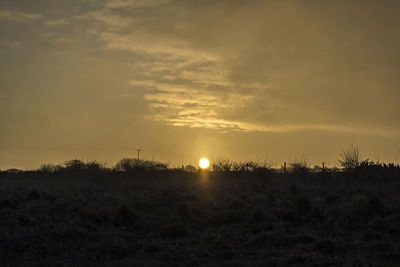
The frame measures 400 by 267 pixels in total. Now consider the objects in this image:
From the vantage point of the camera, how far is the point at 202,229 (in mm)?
16422

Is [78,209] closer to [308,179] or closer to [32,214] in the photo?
[32,214]

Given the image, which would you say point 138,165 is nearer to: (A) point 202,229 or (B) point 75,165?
(B) point 75,165

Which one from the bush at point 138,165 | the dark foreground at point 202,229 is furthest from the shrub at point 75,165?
the dark foreground at point 202,229

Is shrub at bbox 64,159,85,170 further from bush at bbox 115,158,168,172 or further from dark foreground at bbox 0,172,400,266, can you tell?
dark foreground at bbox 0,172,400,266

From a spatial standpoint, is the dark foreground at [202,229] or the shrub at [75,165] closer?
the dark foreground at [202,229]

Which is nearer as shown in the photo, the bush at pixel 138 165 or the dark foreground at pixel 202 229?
the dark foreground at pixel 202 229

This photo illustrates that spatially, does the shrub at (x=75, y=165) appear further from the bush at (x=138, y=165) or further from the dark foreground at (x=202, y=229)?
the dark foreground at (x=202, y=229)

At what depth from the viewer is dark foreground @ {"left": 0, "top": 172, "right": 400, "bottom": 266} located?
39.3 feet

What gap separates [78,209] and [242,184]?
1175cm

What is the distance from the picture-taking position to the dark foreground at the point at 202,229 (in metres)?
12.0

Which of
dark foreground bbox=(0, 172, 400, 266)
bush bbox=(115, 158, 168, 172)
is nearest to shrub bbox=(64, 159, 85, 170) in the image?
bush bbox=(115, 158, 168, 172)

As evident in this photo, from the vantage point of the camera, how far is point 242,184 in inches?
1093

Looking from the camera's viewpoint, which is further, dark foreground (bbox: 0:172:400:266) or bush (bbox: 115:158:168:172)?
bush (bbox: 115:158:168:172)

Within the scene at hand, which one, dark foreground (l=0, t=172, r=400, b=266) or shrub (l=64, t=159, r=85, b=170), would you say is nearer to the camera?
dark foreground (l=0, t=172, r=400, b=266)
